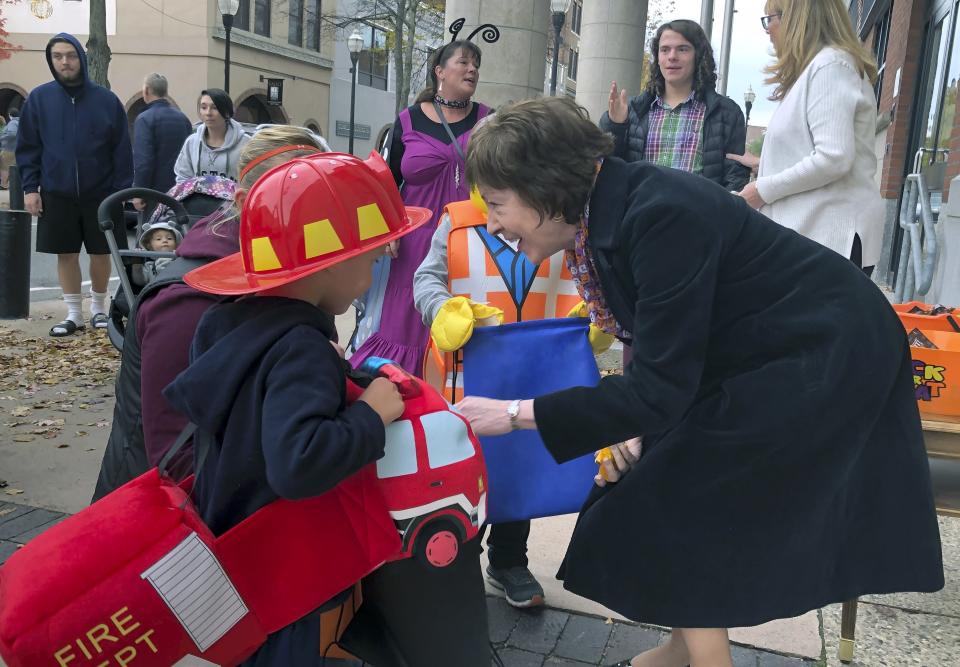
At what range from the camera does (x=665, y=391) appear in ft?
6.02

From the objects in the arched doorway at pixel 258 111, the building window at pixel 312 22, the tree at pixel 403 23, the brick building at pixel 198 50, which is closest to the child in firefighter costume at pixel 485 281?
the tree at pixel 403 23

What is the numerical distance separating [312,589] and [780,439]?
1.03m

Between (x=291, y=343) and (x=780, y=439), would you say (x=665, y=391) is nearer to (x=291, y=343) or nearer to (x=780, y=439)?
(x=780, y=439)

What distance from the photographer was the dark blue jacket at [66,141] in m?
7.01

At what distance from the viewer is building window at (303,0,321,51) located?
33.2m

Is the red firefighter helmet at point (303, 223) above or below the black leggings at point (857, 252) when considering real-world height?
Answer: above

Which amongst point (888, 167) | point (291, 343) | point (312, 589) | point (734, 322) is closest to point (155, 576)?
point (312, 589)

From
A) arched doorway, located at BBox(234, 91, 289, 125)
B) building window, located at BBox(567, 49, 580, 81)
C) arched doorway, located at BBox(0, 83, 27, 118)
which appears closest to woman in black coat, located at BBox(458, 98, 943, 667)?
arched doorway, located at BBox(234, 91, 289, 125)

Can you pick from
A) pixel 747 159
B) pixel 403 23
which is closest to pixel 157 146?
pixel 747 159

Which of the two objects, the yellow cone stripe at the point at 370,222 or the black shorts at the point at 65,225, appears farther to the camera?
the black shorts at the point at 65,225

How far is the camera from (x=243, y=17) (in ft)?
97.7

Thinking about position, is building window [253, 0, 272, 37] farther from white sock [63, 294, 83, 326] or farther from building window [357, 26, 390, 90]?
white sock [63, 294, 83, 326]

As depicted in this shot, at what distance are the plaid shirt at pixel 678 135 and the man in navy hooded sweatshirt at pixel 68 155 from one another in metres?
4.71

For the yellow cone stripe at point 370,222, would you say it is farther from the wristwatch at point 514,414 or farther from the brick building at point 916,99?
the brick building at point 916,99
